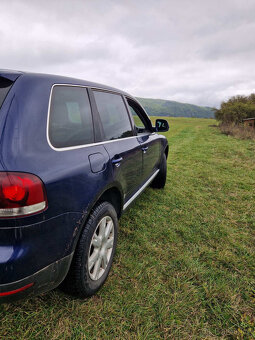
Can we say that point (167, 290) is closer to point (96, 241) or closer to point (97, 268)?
point (97, 268)

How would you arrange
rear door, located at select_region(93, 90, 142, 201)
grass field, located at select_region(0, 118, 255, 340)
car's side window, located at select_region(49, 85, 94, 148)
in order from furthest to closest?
rear door, located at select_region(93, 90, 142, 201)
grass field, located at select_region(0, 118, 255, 340)
car's side window, located at select_region(49, 85, 94, 148)

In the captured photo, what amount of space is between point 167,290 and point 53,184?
55.5 inches

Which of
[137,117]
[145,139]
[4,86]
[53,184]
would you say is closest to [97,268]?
[53,184]

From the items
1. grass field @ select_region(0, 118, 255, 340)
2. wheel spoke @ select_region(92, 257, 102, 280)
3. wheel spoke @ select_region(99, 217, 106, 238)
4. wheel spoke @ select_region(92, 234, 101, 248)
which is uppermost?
wheel spoke @ select_region(99, 217, 106, 238)

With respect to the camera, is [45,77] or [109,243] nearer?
[45,77]

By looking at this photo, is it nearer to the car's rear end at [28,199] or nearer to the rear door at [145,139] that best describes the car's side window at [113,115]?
the rear door at [145,139]

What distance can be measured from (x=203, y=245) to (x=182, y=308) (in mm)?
996

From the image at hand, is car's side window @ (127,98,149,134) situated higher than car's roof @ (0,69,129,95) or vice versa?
car's roof @ (0,69,129,95)

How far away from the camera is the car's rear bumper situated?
1.10 meters

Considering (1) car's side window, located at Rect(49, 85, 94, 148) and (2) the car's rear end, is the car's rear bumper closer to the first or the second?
(2) the car's rear end

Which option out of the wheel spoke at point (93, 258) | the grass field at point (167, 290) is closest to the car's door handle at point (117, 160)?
the wheel spoke at point (93, 258)

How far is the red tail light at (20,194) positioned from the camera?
1043mm

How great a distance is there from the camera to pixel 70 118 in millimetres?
1546

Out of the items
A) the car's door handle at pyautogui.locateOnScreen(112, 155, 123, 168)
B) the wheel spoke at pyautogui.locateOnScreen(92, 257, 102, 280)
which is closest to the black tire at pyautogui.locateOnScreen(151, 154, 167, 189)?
the car's door handle at pyautogui.locateOnScreen(112, 155, 123, 168)
